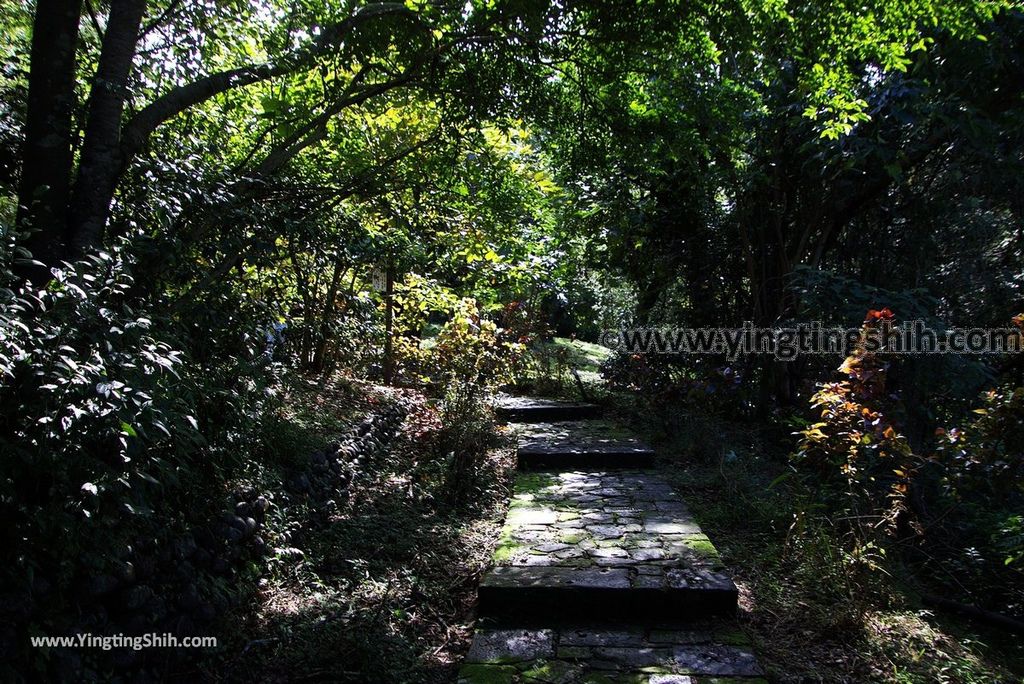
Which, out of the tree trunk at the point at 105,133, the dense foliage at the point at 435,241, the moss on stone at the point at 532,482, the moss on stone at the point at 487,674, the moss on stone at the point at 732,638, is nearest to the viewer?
the dense foliage at the point at 435,241

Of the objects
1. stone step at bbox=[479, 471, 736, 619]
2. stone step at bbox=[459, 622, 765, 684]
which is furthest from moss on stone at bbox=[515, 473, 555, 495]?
stone step at bbox=[459, 622, 765, 684]

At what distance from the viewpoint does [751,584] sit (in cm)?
354

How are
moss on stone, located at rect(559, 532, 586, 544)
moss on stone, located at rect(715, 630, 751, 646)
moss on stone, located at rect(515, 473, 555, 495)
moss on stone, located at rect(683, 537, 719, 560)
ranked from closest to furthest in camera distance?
1. moss on stone, located at rect(715, 630, 751, 646)
2. moss on stone, located at rect(683, 537, 719, 560)
3. moss on stone, located at rect(559, 532, 586, 544)
4. moss on stone, located at rect(515, 473, 555, 495)

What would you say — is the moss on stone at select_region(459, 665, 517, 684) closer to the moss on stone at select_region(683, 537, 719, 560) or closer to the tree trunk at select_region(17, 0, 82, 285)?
the moss on stone at select_region(683, 537, 719, 560)

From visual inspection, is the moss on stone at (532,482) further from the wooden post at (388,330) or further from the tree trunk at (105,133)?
the tree trunk at (105,133)

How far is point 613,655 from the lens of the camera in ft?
9.22

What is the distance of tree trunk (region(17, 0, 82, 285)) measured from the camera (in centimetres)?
292

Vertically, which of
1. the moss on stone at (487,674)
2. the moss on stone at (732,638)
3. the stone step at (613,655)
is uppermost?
the moss on stone at (732,638)

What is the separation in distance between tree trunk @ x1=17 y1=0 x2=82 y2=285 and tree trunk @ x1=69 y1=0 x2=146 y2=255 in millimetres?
75

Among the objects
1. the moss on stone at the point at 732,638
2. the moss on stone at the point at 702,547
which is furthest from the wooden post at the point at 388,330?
the moss on stone at the point at 732,638

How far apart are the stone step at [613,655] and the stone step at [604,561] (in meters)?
0.12

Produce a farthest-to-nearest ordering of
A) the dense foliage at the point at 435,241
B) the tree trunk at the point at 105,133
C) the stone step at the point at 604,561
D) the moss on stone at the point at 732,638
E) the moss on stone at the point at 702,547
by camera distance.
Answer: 1. the moss on stone at the point at 702,547
2. the stone step at the point at 604,561
3. the tree trunk at the point at 105,133
4. the moss on stone at the point at 732,638
5. the dense foliage at the point at 435,241

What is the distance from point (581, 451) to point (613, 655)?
3.21 m

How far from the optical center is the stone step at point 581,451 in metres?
5.93
